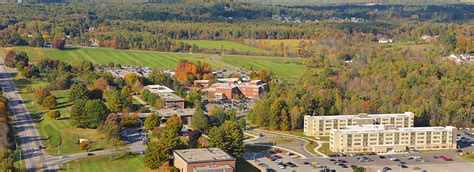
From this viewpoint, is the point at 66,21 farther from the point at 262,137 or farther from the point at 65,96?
the point at 262,137

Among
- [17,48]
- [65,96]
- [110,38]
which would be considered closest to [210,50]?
[110,38]

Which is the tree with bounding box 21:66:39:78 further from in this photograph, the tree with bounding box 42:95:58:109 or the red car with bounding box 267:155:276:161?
the red car with bounding box 267:155:276:161

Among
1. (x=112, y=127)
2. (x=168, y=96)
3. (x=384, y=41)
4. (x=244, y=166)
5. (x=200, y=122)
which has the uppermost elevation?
(x=112, y=127)

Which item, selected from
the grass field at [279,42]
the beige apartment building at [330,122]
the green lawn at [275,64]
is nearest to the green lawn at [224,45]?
the grass field at [279,42]

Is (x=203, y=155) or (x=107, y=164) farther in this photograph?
(x=107, y=164)

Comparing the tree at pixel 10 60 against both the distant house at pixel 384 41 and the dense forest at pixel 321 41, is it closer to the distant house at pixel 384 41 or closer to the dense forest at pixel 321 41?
the dense forest at pixel 321 41

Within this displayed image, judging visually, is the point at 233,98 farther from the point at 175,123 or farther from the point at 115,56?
the point at 115,56

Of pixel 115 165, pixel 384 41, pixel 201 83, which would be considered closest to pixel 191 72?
pixel 201 83
